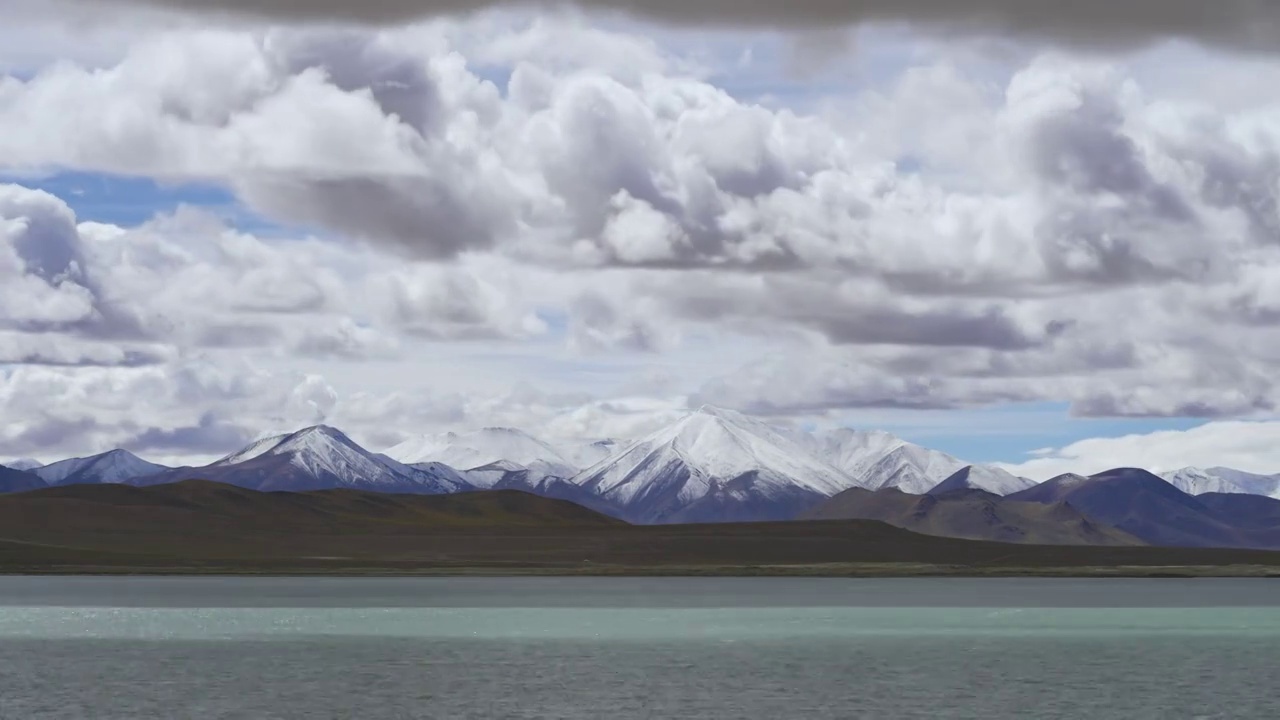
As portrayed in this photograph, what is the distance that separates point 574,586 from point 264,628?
312 ft

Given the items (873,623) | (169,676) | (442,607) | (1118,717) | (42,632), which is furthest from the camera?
(442,607)

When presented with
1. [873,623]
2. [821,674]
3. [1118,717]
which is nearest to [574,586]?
[873,623]

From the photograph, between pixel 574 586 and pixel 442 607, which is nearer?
pixel 442 607

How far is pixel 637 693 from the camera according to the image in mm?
62875

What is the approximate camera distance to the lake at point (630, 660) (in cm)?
5825

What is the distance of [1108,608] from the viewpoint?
435 feet

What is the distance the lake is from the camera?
2293 inches

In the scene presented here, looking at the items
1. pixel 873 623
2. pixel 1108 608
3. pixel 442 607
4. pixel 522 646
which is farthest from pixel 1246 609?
pixel 522 646

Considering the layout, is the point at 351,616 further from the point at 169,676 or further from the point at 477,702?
the point at 477,702

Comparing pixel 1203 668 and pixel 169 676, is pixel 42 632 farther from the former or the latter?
pixel 1203 668

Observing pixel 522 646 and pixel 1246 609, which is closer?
pixel 522 646

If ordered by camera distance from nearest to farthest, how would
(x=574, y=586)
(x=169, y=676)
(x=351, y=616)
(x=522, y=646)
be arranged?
1. (x=169, y=676)
2. (x=522, y=646)
3. (x=351, y=616)
4. (x=574, y=586)

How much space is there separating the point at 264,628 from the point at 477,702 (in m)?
44.3

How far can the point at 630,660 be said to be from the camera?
77.4 meters
